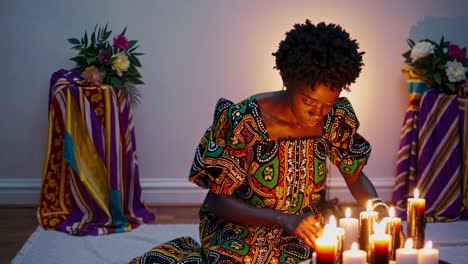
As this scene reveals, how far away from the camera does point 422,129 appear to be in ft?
12.7

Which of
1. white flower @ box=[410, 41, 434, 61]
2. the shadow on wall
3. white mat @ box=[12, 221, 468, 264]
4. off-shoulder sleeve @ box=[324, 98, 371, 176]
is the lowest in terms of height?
white mat @ box=[12, 221, 468, 264]

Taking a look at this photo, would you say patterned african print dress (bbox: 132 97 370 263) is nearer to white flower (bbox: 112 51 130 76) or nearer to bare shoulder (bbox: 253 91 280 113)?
bare shoulder (bbox: 253 91 280 113)

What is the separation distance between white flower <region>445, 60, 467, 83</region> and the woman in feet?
5.55

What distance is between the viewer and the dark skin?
6.57ft

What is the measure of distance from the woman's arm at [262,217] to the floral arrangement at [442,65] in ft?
6.68

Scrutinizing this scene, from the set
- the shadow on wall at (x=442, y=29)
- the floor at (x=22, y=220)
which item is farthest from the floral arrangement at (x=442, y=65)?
the floor at (x=22, y=220)

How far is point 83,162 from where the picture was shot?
3.51 meters

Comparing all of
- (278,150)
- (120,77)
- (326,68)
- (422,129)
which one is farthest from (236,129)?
(422,129)

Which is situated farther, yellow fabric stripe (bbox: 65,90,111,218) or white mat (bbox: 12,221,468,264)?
yellow fabric stripe (bbox: 65,90,111,218)

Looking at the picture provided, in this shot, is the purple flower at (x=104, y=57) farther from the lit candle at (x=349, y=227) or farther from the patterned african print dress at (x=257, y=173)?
the lit candle at (x=349, y=227)

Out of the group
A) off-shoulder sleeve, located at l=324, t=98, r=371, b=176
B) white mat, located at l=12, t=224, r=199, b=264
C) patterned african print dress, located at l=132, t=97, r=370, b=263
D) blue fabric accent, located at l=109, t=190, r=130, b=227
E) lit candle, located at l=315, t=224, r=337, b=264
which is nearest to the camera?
lit candle, located at l=315, t=224, r=337, b=264

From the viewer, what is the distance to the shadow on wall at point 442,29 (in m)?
4.16

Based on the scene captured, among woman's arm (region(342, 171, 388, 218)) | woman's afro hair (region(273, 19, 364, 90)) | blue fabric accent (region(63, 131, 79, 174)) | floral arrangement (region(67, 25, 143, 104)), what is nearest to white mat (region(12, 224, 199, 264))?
blue fabric accent (region(63, 131, 79, 174))

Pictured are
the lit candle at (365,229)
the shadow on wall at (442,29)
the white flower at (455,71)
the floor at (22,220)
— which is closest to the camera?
the lit candle at (365,229)
